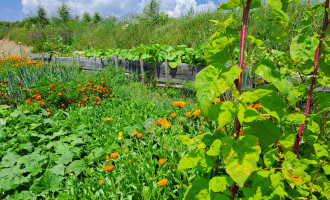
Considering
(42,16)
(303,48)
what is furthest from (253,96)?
A: (42,16)

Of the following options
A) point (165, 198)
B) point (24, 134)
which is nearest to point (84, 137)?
point (24, 134)

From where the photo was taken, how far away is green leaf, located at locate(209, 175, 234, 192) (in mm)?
914

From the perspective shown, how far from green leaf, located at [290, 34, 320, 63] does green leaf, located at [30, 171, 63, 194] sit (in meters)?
1.95

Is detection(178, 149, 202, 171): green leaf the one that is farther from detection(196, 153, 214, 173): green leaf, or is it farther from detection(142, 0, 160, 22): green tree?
detection(142, 0, 160, 22): green tree

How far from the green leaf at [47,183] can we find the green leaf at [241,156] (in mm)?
1589

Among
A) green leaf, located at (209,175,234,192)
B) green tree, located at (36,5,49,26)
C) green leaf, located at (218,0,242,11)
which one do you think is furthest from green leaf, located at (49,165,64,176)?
green tree, located at (36,5,49,26)

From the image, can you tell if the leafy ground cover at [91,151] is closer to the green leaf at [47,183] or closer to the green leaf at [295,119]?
the green leaf at [47,183]

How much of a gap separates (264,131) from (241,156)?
0.71 feet

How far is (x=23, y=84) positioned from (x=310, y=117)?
15.7 feet

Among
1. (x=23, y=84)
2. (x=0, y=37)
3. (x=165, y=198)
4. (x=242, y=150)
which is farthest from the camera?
(x=0, y=37)

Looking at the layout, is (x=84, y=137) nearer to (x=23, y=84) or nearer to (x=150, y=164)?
(x=150, y=164)

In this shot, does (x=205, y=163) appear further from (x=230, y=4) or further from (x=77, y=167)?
(x=77, y=167)

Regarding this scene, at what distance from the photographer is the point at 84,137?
8.82 feet

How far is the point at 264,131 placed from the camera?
0.97m
